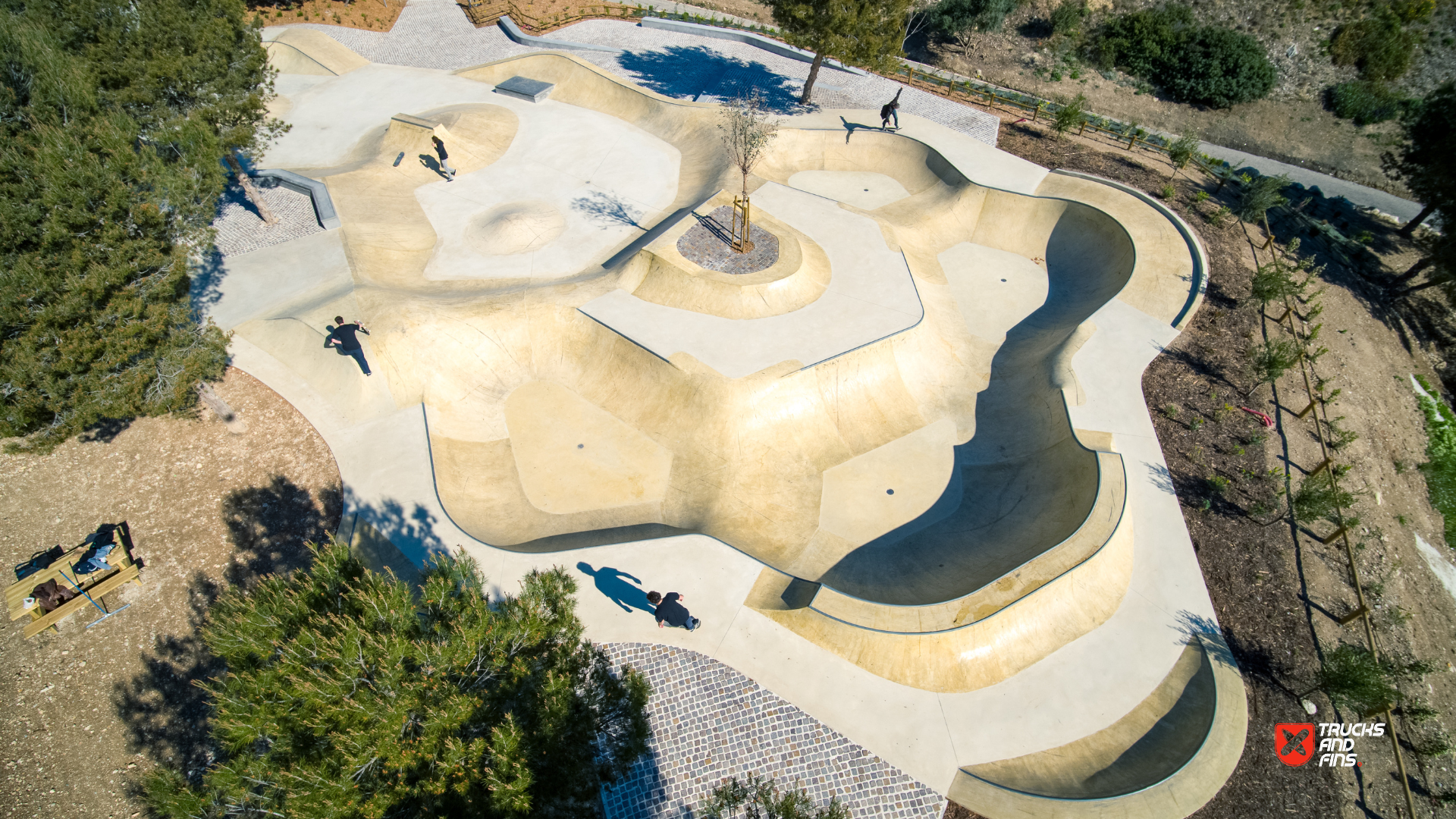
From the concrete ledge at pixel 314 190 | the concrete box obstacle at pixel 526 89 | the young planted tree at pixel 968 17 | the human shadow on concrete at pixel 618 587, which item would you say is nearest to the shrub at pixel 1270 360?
the human shadow on concrete at pixel 618 587

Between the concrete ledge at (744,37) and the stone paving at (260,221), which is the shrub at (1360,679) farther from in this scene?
the concrete ledge at (744,37)

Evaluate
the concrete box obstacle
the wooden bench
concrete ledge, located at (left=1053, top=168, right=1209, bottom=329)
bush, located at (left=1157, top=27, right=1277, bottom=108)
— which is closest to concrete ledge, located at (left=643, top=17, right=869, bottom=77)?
the concrete box obstacle

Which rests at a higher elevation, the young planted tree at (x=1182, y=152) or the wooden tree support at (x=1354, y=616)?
the young planted tree at (x=1182, y=152)

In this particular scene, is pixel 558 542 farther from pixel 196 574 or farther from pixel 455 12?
pixel 455 12

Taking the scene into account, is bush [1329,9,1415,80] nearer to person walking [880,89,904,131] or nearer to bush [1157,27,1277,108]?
bush [1157,27,1277,108]

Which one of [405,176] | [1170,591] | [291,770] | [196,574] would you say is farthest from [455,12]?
[1170,591]

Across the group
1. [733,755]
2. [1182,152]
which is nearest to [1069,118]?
[1182,152]
